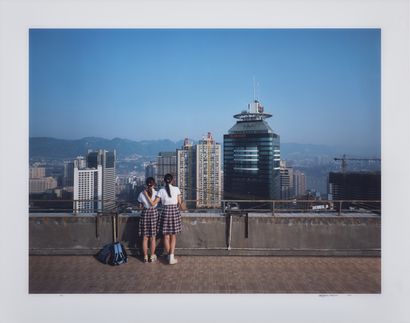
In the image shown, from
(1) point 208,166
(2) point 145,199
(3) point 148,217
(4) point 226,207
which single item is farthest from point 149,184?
(1) point 208,166

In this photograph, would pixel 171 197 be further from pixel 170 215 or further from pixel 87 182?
pixel 87 182

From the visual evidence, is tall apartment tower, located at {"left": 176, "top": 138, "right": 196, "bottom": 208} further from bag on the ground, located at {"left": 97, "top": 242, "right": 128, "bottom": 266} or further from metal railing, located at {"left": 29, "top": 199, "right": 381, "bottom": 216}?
bag on the ground, located at {"left": 97, "top": 242, "right": 128, "bottom": 266}

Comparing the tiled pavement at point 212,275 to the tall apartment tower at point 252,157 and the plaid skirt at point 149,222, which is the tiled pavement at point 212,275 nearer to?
the plaid skirt at point 149,222

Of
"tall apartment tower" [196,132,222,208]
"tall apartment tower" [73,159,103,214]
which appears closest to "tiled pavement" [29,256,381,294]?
"tall apartment tower" [73,159,103,214]

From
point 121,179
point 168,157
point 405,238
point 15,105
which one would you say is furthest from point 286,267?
point 168,157

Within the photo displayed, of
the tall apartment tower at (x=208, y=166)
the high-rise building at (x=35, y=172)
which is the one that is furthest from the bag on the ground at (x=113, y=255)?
the tall apartment tower at (x=208, y=166)
